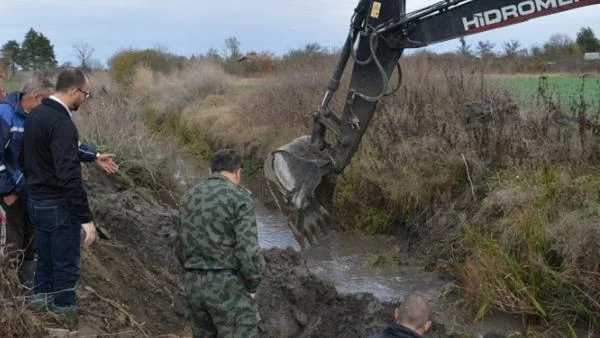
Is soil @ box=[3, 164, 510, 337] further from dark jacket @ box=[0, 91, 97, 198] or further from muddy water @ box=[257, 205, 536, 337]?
dark jacket @ box=[0, 91, 97, 198]

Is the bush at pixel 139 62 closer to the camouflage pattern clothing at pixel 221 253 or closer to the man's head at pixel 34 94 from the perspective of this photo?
the man's head at pixel 34 94

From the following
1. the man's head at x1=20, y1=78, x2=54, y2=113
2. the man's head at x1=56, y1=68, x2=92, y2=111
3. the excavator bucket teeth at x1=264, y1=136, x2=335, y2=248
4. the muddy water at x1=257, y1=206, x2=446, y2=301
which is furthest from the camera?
the muddy water at x1=257, y1=206, x2=446, y2=301

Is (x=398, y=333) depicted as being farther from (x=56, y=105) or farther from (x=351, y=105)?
(x=351, y=105)

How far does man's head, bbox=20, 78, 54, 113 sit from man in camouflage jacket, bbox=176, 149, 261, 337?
6.13 feet

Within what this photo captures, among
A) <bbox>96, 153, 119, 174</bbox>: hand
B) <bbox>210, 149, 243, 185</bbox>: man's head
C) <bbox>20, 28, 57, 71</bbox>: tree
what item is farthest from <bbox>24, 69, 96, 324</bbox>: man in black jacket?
<bbox>20, 28, 57, 71</bbox>: tree

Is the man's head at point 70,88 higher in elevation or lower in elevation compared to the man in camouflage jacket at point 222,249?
higher

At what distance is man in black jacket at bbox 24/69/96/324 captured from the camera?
18.1 ft

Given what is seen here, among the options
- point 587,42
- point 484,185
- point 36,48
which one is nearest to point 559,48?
point 587,42

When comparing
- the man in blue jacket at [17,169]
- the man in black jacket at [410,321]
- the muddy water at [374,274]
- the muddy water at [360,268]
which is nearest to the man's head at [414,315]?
the man in black jacket at [410,321]

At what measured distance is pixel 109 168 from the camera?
21.8 feet

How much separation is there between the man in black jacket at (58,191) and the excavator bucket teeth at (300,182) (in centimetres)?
270

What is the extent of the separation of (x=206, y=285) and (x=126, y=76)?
38599 millimetres

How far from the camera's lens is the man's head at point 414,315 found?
4.16m

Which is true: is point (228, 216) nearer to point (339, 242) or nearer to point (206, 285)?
point (206, 285)
